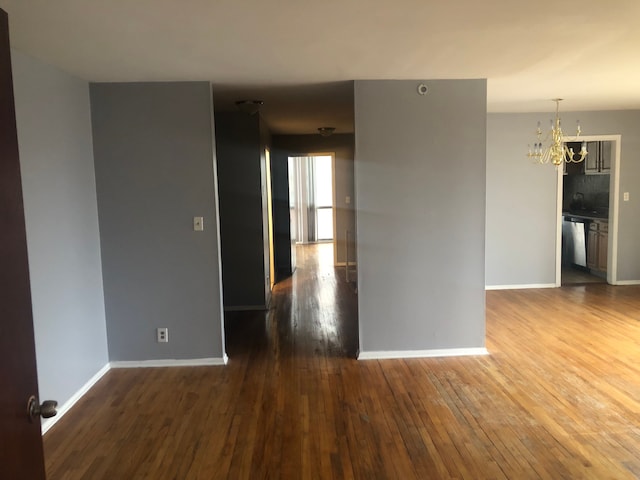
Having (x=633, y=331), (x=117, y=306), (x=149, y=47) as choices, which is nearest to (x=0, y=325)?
(x=149, y=47)

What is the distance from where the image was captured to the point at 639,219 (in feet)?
21.5

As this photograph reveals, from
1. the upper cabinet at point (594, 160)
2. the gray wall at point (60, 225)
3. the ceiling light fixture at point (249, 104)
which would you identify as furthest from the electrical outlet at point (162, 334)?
the upper cabinet at point (594, 160)

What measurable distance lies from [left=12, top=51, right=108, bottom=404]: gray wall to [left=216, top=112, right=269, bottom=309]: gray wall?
195 centimetres

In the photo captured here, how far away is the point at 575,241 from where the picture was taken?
756cm

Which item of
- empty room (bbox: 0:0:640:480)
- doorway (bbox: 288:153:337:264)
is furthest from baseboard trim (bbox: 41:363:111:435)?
doorway (bbox: 288:153:337:264)

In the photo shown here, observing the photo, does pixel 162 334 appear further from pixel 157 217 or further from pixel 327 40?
pixel 327 40

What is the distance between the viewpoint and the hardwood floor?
2.59m

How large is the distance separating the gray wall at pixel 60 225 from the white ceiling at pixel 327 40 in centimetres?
24

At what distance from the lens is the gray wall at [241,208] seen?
18.3 feet

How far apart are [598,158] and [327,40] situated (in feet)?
19.2

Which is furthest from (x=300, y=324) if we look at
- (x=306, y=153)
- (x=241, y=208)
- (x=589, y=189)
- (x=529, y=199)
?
(x=589, y=189)

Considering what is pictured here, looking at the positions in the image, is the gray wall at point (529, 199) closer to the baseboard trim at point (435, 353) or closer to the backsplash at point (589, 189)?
the backsplash at point (589, 189)

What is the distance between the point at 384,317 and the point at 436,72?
2009 mm

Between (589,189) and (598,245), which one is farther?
(589,189)
